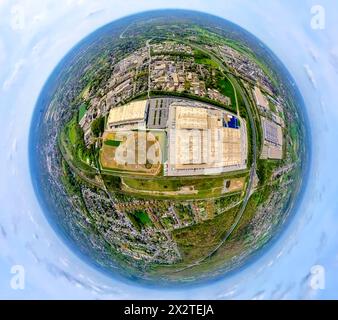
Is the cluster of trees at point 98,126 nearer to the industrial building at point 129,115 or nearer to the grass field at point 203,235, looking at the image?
the industrial building at point 129,115

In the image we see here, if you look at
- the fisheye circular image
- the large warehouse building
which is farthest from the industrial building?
the large warehouse building

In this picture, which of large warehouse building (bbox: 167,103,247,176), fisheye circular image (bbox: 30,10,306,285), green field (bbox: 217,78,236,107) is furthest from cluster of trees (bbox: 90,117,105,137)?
green field (bbox: 217,78,236,107)

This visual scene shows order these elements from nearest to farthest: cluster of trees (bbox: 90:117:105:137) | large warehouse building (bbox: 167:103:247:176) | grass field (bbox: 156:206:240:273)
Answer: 1. large warehouse building (bbox: 167:103:247:176)
2. cluster of trees (bbox: 90:117:105:137)
3. grass field (bbox: 156:206:240:273)

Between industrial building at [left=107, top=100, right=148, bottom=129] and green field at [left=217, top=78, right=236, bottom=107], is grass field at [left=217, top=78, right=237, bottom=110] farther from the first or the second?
industrial building at [left=107, top=100, right=148, bottom=129]

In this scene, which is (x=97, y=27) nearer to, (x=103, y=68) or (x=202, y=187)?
(x=103, y=68)

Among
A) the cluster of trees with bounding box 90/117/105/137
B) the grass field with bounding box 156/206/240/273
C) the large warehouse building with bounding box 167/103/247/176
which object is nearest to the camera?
the large warehouse building with bounding box 167/103/247/176

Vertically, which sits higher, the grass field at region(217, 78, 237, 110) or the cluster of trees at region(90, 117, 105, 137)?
the grass field at region(217, 78, 237, 110)

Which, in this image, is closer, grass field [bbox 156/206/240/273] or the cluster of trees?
the cluster of trees

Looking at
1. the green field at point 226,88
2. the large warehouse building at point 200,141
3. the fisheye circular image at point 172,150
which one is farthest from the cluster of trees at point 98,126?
the green field at point 226,88
